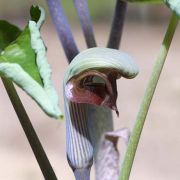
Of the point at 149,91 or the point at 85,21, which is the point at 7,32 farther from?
the point at 149,91

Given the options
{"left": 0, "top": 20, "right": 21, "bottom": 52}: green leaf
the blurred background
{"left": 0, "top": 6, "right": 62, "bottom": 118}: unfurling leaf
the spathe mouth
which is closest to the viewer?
{"left": 0, "top": 6, "right": 62, "bottom": 118}: unfurling leaf

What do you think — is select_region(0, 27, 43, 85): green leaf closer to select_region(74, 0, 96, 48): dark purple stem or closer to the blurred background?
select_region(74, 0, 96, 48): dark purple stem

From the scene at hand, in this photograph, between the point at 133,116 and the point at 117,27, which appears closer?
the point at 117,27

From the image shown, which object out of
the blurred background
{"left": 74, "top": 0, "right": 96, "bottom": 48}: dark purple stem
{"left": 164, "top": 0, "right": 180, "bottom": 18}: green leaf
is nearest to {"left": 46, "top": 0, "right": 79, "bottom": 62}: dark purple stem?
{"left": 74, "top": 0, "right": 96, "bottom": 48}: dark purple stem

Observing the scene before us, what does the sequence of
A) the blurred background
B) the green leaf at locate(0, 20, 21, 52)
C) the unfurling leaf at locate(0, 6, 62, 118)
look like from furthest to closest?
the blurred background → the green leaf at locate(0, 20, 21, 52) → the unfurling leaf at locate(0, 6, 62, 118)

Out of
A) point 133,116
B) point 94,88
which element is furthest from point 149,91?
point 133,116

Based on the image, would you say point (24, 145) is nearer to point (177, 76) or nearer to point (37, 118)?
point (37, 118)

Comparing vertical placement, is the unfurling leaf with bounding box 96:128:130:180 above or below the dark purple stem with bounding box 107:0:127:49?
below
